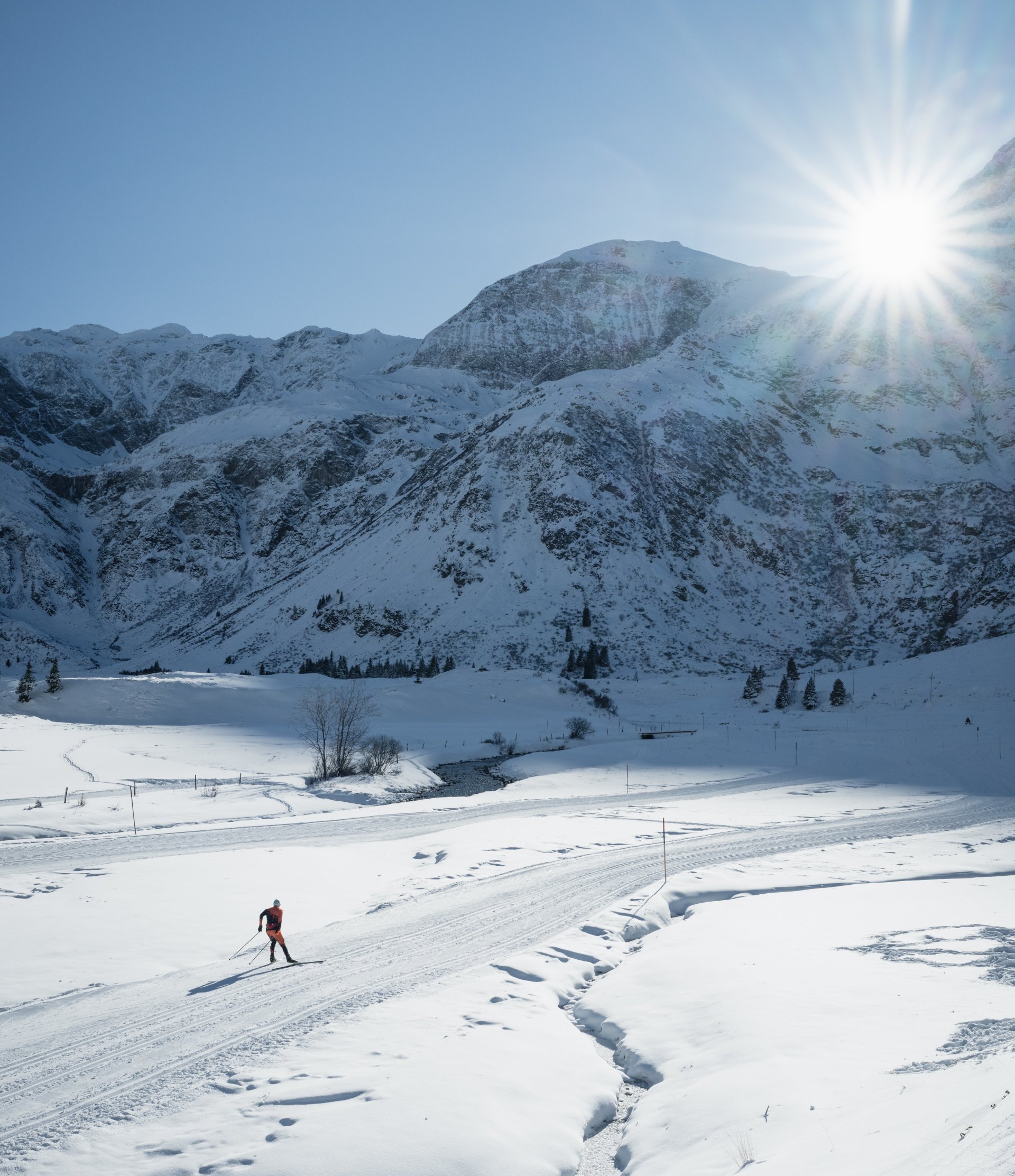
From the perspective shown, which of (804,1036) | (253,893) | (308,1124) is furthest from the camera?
(253,893)

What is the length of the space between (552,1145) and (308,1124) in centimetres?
275

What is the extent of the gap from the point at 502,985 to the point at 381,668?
88.0 metres

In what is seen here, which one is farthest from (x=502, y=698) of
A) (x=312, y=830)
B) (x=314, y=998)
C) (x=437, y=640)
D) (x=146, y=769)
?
(x=314, y=998)

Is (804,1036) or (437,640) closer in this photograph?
(804,1036)

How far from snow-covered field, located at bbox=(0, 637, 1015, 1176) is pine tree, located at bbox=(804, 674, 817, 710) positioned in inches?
1657

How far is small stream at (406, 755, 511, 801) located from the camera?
46.2m

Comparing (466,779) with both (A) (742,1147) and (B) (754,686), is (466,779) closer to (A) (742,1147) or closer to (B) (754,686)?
(A) (742,1147)

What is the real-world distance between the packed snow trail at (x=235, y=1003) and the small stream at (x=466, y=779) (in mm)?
23002

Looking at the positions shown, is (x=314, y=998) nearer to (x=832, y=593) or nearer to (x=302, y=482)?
(x=832, y=593)

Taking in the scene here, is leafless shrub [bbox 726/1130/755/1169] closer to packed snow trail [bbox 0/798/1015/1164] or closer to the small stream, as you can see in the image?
packed snow trail [bbox 0/798/1015/1164]

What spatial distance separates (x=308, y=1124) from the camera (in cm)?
891

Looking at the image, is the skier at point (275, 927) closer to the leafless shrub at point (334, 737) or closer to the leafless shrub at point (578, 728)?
the leafless shrub at point (334, 737)

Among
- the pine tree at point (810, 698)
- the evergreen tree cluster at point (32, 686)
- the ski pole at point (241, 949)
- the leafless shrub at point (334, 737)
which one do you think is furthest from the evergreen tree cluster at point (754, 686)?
the ski pole at point (241, 949)

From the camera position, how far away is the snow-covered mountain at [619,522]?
117 m
